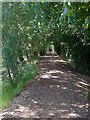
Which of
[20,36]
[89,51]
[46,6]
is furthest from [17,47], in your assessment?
[89,51]

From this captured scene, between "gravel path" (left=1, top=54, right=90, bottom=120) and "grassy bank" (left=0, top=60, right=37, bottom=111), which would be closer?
"gravel path" (left=1, top=54, right=90, bottom=120)

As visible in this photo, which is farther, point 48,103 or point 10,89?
point 10,89

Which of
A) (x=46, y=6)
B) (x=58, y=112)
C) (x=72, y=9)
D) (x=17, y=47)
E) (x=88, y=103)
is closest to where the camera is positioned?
(x=72, y=9)

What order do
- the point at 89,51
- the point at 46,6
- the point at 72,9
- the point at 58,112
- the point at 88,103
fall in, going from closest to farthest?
the point at 72,9 → the point at 46,6 → the point at 58,112 → the point at 88,103 → the point at 89,51

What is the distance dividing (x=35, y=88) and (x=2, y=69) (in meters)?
1.43

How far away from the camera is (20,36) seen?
11016mm

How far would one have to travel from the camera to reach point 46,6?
17.9ft

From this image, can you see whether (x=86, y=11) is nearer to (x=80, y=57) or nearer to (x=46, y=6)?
(x=46, y=6)

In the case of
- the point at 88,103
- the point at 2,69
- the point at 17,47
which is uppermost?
the point at 17,47

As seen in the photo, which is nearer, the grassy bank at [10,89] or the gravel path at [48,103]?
the gravel path at [48,103]

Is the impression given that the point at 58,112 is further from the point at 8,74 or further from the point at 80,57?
the point at 80,57

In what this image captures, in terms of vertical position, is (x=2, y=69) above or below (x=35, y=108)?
above

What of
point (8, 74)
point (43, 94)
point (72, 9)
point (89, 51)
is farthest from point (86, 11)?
point (89, 51)

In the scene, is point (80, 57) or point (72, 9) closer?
point (72, 9)
